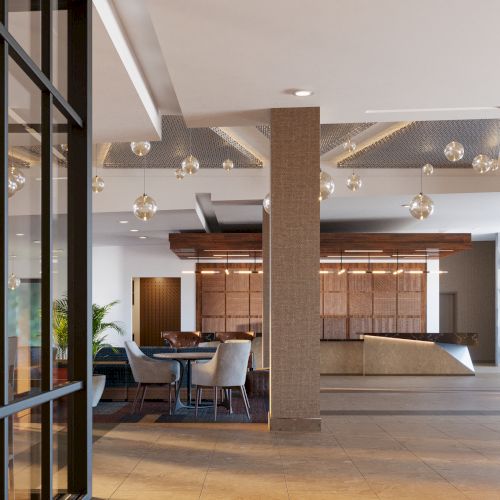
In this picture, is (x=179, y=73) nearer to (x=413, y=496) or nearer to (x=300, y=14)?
(x=300, y=14)

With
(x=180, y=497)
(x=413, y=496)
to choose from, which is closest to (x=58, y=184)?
(x=180, y=497)

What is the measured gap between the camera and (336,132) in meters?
9.84

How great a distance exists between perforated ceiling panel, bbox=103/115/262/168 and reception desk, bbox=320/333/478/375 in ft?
16.2

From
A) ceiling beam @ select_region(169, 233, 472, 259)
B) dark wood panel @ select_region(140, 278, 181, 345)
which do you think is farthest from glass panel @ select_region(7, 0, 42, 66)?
dark wood panel @ select_region(140, 278, 181, 345)

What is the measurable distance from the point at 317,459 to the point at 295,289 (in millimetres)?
1822

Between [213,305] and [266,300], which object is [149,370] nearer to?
[266,300]

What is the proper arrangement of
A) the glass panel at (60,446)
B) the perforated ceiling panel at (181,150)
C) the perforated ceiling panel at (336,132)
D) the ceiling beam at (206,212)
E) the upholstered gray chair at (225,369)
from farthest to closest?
1. the ceiling beam at (206,212)
2. the perforated ceiling panel at (181,150)
3. the perforated ceiling panel at (336,132)
4. the upholstered gray chair at (225,369)
5. the glass panel at (60,446)

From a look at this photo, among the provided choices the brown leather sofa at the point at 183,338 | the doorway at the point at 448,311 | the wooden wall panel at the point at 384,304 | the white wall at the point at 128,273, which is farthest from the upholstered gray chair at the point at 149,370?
the doorway at the point at 448,311

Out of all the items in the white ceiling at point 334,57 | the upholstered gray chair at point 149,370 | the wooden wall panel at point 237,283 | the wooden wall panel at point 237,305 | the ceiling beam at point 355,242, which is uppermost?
the white ceiling at point 334,57

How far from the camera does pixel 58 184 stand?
365cm

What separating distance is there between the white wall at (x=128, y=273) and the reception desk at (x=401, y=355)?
4.55 metres

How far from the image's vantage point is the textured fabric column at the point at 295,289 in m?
7.08

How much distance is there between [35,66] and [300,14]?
2.47m

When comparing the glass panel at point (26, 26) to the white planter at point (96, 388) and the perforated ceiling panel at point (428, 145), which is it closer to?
the white planter at point (96, 388)
